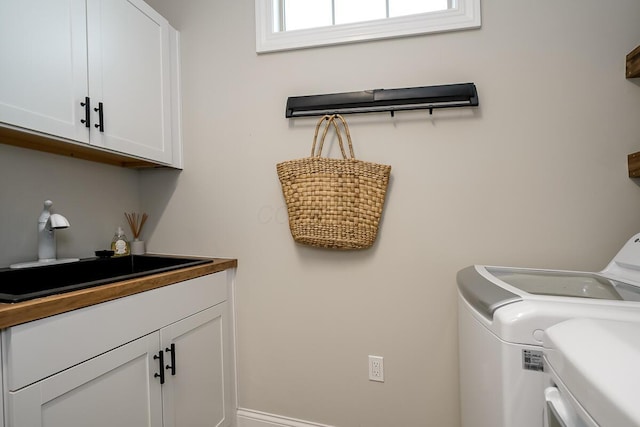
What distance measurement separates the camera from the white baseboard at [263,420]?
62.6 inches

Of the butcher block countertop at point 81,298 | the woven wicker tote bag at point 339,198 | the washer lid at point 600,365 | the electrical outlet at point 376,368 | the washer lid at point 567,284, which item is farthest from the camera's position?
the electrical outlet at point 376,368

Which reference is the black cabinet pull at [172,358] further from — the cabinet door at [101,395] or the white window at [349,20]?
the white window at [349,20]

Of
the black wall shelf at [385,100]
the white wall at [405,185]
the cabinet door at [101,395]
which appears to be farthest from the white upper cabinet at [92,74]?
the cabinet door at [101,395]

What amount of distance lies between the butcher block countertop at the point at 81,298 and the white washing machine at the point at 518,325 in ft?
3.65

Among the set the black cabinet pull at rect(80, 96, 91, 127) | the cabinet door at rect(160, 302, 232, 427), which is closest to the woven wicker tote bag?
the cabinet door at rect(160, 302, 232, 427)

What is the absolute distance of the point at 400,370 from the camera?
4.82 ft

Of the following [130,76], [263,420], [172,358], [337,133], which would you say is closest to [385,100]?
[337,133]

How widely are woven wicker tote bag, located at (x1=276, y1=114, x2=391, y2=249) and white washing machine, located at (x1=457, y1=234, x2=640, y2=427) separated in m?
0.49

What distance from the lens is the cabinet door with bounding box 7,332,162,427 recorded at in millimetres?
785

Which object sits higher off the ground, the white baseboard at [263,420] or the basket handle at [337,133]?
the basket handle at [337,133]

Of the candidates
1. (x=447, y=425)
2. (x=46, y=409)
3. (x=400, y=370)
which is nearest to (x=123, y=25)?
(x=46, y=409)

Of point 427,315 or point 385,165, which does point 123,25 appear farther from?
point 427,315

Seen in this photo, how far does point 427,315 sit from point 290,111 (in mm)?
1197

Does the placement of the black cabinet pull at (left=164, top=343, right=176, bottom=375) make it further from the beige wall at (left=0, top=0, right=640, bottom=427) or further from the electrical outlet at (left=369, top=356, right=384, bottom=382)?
the electrical outlet at (left=369, top=356, right=384, bottom=382)
